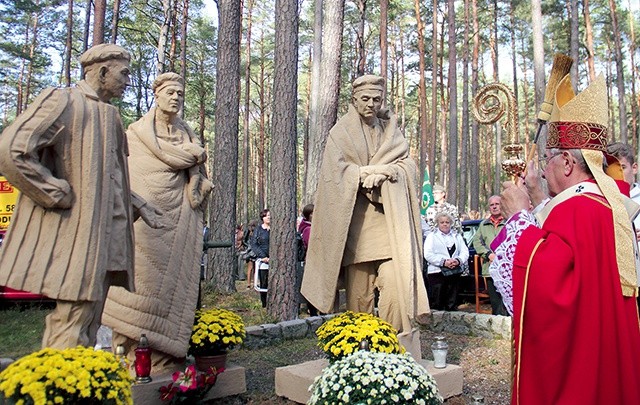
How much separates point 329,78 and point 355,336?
7.05 m

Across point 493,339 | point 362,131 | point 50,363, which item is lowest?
point 493,339

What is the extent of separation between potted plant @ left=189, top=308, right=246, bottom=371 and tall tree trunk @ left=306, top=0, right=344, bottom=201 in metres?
6.07

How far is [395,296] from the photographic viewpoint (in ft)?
15.5

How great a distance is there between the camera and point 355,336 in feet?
13.9

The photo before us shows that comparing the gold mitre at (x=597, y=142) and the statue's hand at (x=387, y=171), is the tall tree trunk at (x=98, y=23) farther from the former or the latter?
the gold mitre at (x=597, y=142)

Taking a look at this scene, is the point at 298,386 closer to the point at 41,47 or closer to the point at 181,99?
the point at 181,99

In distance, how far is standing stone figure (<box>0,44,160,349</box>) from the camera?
297cm

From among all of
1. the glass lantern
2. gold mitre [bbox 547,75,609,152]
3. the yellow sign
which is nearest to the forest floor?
the glass lantern

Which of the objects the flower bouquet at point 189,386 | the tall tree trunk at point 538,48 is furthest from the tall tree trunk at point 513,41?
the flower bouquet at point 189,386

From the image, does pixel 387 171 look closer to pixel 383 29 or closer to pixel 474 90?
pixel 383 29

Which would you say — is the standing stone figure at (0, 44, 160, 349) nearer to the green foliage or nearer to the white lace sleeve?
the white lace sleeve

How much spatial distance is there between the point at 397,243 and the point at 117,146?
2268 mm

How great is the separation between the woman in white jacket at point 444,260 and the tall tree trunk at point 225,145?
373 centimetres

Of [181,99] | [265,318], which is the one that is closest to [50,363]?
[181,99]
